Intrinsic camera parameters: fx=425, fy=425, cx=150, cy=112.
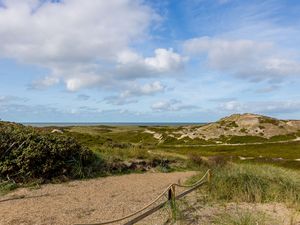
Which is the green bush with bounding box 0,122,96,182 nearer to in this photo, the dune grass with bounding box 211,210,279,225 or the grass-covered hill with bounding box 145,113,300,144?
the dune grass with bounding box 211,210,279,225

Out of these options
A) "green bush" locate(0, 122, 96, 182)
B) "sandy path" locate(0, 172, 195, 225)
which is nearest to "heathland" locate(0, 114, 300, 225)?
"green bush" locate(0, 122, 96, 182)

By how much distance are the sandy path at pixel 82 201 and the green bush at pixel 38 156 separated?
100 centimetres

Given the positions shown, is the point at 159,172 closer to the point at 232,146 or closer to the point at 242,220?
the point at 242,220

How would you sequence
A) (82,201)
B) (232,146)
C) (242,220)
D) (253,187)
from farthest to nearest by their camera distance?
1. (232,146)
2. (253,187)
3. (82,201)
4. (242,220)

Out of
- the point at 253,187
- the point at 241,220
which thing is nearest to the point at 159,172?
the point at 253,187

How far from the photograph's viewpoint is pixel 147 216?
10523mm

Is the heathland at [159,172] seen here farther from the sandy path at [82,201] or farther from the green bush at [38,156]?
the sandy path at [82,201]

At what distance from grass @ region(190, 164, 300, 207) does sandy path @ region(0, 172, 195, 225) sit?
Answer: 2059 millimetres

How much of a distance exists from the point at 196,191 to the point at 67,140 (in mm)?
6381

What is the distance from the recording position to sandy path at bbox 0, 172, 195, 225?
400 inches

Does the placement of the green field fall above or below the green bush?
below

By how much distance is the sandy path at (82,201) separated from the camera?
10148 mm

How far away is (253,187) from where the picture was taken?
14164 millimetres

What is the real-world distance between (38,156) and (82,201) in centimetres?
414
